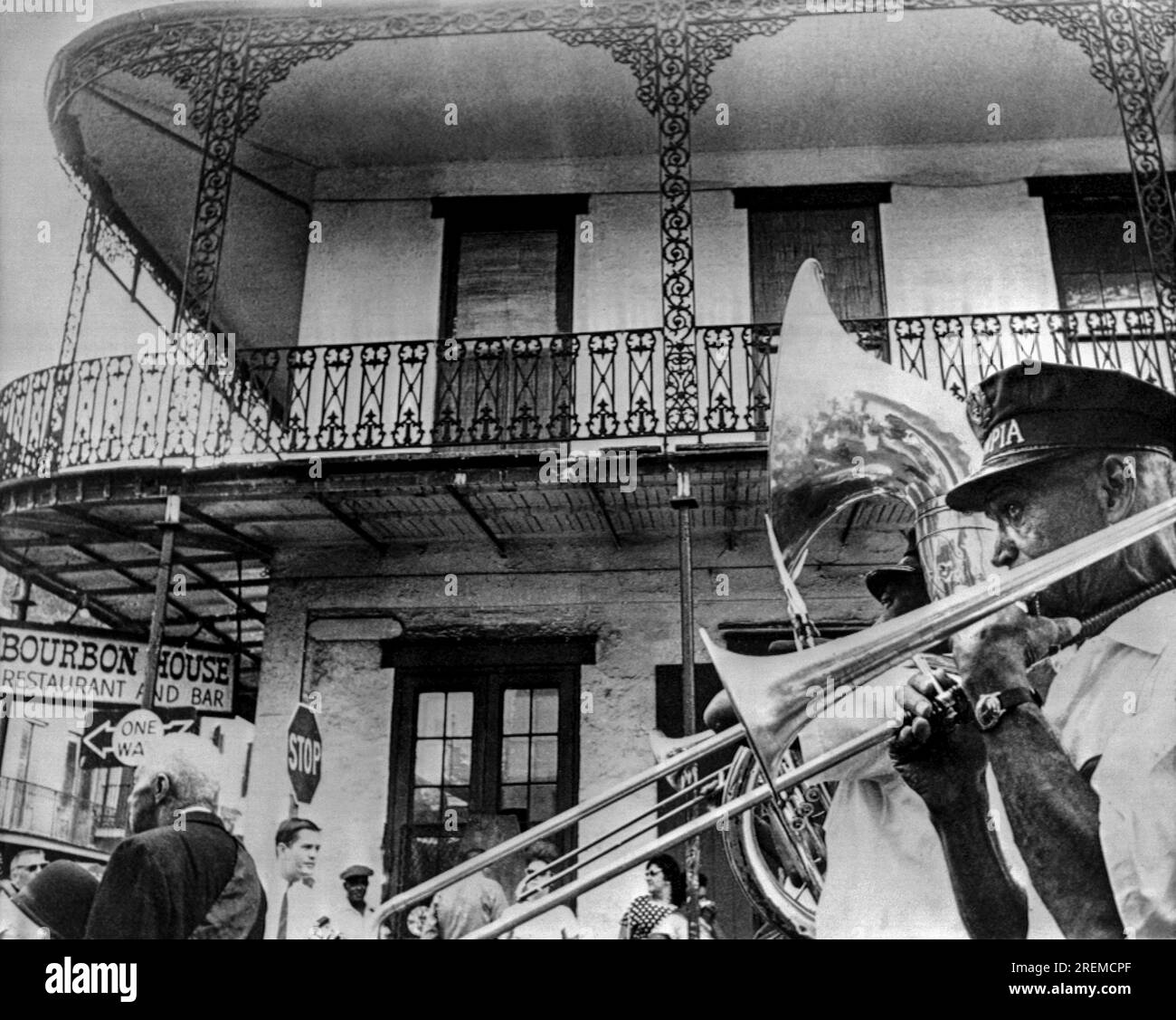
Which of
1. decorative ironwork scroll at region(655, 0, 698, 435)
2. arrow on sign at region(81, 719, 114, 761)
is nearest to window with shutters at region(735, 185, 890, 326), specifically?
decorative ironwork scroll at region(655, 0, 698, 435)

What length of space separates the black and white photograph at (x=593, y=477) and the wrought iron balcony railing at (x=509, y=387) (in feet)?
0.23

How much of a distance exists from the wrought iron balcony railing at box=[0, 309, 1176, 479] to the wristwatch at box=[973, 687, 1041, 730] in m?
2.80

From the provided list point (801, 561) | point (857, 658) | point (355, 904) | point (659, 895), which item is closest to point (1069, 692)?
point (857, 658)

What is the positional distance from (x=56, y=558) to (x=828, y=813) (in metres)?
6.37

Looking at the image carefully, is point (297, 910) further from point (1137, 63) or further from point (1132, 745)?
point (1137, 63)

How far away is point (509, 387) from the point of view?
28.8ft

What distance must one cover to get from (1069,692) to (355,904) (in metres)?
4.56

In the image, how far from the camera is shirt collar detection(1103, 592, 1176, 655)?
502cm

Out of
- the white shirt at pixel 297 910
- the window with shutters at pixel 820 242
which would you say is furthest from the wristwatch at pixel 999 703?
the window with shutters at pixel 820 242

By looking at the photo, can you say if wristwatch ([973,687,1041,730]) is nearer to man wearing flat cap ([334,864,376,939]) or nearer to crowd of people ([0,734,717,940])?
crowd of people ([0,734,717,940])

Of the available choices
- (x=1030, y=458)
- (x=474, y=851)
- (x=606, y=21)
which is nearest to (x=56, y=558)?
(x=474, y=851)

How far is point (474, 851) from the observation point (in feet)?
24.2

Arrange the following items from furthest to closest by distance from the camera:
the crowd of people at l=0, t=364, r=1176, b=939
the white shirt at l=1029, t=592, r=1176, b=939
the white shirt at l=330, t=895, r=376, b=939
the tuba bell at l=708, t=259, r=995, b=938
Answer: the white shirt at l=330, t=895, r=376, b=939
the tuba bell at l=708, t=259, r=995, b=938
the crowd of people at l=0, t=364, r=1176, b=939
the white shirt at l=1029, t=592, r=1176, b=939

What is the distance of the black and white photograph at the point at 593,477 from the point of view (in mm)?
5320
